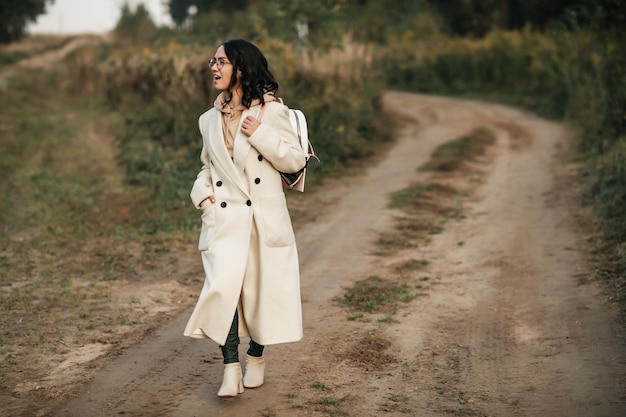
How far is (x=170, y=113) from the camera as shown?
49.8ft

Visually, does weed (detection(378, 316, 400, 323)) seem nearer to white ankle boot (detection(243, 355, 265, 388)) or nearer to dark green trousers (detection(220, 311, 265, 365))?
white ankle boot (detection(243, 355, 265, 388))

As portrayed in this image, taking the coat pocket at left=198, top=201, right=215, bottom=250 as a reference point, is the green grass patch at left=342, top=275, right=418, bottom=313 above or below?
below

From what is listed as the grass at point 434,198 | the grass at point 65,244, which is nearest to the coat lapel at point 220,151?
the grass at point 65,244

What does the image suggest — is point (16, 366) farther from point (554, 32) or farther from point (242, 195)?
point (554, 32)

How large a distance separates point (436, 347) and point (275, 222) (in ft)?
5.91

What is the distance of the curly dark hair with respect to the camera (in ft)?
14.9

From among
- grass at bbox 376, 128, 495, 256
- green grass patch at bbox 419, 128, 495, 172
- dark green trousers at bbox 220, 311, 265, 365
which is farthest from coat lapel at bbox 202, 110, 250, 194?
green grass patch at bbox 419, 128, 495, 172

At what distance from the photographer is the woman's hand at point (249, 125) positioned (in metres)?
4.55

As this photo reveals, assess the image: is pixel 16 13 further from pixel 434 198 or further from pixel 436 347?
pixel 436 347

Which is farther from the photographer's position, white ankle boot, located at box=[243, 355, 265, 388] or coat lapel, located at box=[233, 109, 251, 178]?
white ankle boot, located at box=[243, 355, 265, 388]

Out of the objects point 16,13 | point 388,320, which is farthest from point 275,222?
point 16,13

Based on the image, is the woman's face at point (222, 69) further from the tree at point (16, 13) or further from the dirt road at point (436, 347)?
the tree at point (16, 13)

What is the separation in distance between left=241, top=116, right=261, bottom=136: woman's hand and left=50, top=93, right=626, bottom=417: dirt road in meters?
1.46

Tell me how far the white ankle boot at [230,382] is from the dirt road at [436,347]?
0.09 metres
